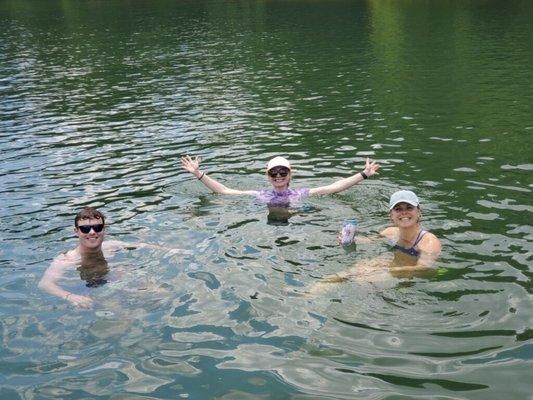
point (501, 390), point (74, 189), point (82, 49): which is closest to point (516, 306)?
point (501, 390)

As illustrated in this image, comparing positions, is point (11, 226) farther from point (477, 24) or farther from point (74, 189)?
point (477, 24)

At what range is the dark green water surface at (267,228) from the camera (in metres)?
9.66

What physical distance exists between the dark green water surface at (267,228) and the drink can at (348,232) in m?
0.29

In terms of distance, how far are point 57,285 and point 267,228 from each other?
483 centimetres

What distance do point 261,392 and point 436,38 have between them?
4405 centimetres

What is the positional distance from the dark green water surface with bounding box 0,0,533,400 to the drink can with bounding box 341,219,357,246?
11.5 inches

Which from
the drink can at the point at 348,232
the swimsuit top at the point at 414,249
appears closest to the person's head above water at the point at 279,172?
the drink can at the point at 348,232

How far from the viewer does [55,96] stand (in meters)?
35.1

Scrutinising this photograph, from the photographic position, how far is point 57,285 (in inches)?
491

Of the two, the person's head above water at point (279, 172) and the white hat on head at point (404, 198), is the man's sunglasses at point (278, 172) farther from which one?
the white hat on head at point (404, 198)

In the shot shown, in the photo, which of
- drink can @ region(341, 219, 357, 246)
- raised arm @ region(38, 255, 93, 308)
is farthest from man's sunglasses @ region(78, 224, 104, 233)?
drink can @ region(341, 219, 357, 246)

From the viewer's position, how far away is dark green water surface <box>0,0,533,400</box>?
9664 mm

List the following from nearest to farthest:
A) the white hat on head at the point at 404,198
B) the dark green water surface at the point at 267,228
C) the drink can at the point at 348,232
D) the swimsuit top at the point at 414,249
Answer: the dark green water surface at the point at 267,228, the white hat on head at the point at 404,198, the swimsuit top at the point at 414,249, the drink can at the point at 348,232

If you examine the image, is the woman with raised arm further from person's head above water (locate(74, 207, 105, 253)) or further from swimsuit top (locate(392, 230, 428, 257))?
person's head above water (locate(74, 207, 105, 253))
